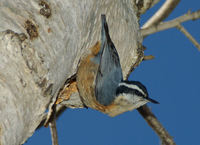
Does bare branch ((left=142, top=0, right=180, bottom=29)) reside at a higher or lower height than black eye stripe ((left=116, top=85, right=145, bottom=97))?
higher

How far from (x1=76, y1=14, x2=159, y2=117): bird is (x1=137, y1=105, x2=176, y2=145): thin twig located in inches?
11.6

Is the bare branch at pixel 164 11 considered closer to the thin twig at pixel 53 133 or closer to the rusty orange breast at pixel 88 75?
the rusty orange breast at pixel 88 75

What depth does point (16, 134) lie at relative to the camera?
1.34 m

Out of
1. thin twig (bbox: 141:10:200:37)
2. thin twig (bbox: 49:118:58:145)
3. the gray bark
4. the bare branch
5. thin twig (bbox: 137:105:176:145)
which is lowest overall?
thin twig (bbox: 137:105:176:145)

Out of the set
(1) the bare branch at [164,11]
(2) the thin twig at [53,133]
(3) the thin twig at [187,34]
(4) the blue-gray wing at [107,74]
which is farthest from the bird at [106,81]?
(1) the bare branch at [164,11]

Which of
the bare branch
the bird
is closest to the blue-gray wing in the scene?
the bird

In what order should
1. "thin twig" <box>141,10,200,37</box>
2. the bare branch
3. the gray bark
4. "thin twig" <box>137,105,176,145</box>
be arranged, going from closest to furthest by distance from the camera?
1. the gray bark
2. "thin twig" <box>141,10,200,37</box>
3. "thin twig" <box>137,105,176,145</box>
4. the bare branch

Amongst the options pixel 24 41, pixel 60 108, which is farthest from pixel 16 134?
pixel 60 108

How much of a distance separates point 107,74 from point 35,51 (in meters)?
0.63

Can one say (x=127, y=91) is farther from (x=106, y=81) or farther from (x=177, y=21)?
(x=177, y=21)

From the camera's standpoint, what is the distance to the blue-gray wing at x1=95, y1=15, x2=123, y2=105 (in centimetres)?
194

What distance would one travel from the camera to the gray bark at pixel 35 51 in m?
1.31

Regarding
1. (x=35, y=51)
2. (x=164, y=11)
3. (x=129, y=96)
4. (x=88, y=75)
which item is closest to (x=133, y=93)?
(x=129, y=96)

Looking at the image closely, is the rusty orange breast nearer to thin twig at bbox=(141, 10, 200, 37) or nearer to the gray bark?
the gray bark
